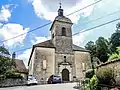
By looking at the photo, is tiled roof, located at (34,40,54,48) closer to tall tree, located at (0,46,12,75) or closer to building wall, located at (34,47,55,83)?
building wall, located at (34,47,55,83)

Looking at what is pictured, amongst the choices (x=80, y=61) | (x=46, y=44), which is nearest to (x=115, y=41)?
(x=80, y=61)

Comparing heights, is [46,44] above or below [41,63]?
above

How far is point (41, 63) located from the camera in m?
37.3

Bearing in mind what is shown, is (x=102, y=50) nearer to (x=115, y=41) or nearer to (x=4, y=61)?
(x=115, y=41)

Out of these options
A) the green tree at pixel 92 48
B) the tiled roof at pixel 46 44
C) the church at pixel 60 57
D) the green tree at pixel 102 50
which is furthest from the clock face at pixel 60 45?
the green tree at pixel 92 48

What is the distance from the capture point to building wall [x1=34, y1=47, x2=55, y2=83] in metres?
36.6

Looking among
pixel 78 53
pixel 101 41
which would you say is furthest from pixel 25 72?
pixel 101 41

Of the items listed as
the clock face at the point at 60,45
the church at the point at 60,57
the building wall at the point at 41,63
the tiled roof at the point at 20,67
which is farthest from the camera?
the tiled roof at the point at 20,67

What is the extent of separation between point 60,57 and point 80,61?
15.3 ft

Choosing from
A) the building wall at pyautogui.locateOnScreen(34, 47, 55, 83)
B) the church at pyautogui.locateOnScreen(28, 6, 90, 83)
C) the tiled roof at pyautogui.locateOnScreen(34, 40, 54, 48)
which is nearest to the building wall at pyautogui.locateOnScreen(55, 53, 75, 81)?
the church at pyautogui.locateOnScreen(28, 6, 90, 83)

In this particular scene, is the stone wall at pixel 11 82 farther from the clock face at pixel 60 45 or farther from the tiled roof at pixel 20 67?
the tiled roof at pixel 20 67

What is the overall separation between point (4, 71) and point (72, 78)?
1376 centimetres

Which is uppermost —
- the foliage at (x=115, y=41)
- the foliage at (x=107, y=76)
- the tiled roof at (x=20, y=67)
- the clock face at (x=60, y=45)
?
the foliage at (x=115, y=41)

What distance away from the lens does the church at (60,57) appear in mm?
37219
